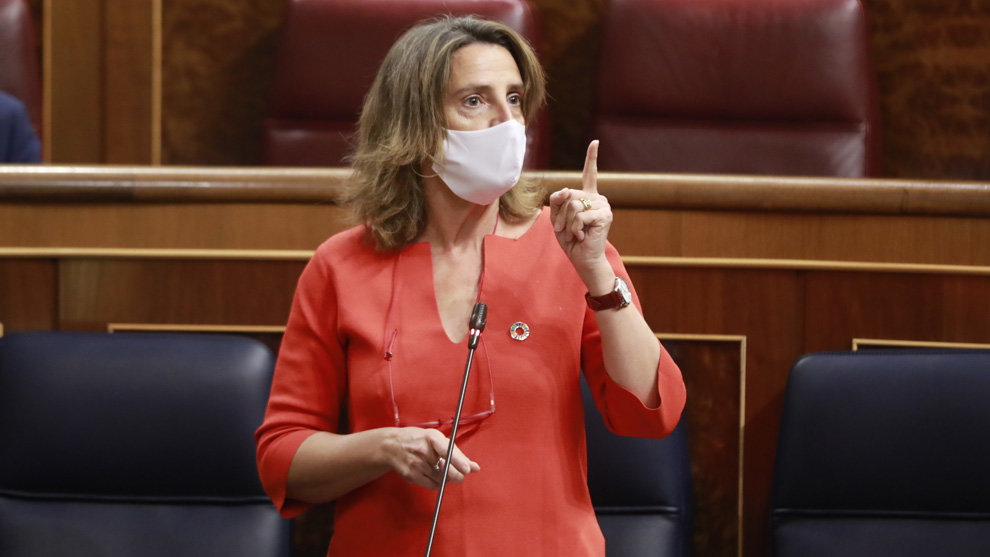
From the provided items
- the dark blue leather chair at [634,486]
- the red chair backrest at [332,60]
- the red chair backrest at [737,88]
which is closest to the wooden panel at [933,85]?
the red chair backrest at [737,88]

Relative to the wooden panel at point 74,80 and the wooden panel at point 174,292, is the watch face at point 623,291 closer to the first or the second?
the wooden panel at point 174,292

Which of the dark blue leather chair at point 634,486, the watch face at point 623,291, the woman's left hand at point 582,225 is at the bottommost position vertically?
the dark blue leather chair at point 634,486

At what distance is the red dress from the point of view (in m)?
0.52

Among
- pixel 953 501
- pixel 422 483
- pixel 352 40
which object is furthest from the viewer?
pixel 352 40

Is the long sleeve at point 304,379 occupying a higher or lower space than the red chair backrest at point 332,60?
lower

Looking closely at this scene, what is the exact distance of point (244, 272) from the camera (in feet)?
2.62

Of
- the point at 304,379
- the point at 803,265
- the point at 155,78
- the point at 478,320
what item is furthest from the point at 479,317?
the point at 155,78

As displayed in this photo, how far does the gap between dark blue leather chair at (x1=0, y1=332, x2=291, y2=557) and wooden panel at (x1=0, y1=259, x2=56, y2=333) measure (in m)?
0.10

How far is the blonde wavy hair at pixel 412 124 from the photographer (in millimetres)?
562

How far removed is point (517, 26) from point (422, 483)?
2.57 feet

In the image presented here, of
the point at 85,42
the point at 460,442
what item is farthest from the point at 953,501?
the point at 85,42

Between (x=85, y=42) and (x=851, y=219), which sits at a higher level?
(x=85, y=42)

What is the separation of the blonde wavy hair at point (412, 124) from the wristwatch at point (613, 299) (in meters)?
0.09

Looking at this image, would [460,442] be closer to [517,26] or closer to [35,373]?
[35,373]
